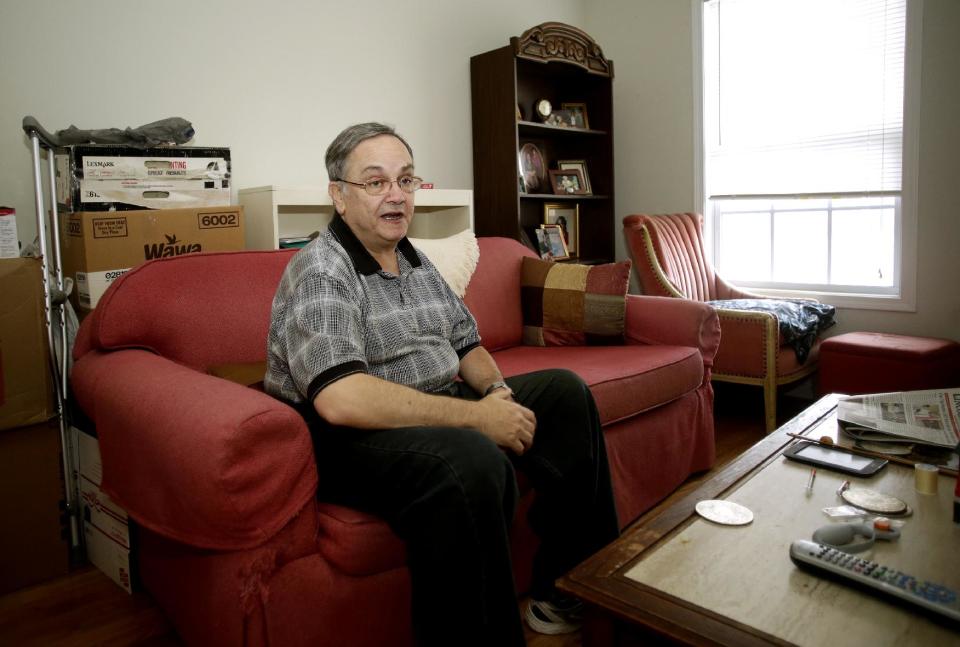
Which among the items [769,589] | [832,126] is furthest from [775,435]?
[832,126]

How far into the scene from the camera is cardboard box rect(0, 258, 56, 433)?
1804mm

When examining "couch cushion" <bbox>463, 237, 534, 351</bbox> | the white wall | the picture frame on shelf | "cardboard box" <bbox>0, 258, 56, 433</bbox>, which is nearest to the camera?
"cardboard box" <bbox>0, 258, 56, 433</bbox>

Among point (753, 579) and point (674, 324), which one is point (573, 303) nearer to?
point (674, 324)

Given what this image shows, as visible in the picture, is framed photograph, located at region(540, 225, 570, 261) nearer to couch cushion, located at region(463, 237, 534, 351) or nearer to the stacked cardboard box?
couch cushion, located at region(463, 237, 534, 351)

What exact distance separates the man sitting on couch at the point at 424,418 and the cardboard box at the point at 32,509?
2.65 ft

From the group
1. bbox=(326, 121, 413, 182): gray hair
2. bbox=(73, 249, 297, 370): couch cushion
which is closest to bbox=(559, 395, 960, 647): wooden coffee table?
bbox=(326, 121, 413, 182): gray hair

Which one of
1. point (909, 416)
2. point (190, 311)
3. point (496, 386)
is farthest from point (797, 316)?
point (190, 311)

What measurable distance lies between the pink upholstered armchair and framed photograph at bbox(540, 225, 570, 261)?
0.40m

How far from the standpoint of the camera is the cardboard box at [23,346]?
180 cm

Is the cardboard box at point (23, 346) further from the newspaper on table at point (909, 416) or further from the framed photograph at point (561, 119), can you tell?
the framed photograph at point (561, 119)

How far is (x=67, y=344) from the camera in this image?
200 cm

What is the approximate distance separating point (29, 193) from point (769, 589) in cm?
234

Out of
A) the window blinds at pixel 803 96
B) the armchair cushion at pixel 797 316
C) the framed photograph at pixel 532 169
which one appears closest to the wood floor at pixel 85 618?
the armchair cushion at pixel 797 316

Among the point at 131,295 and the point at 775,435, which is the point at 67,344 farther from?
the point at 775,435
